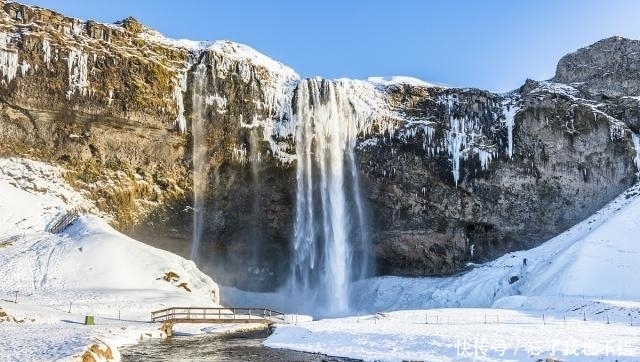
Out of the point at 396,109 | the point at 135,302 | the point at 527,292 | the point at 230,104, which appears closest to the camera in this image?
the point at 135,302

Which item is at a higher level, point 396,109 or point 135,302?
point 396,109

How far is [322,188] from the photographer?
54156mm

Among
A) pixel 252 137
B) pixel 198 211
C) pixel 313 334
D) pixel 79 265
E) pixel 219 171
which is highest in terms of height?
pixel 252 137

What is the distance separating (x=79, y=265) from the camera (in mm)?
37562

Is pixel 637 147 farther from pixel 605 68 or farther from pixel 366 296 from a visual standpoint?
pixel 366 296

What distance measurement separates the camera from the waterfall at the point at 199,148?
Result: 166 ft

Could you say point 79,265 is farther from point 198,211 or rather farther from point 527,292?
point 527,292

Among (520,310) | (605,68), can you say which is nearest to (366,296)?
(520,310)

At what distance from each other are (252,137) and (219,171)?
474 centimetres

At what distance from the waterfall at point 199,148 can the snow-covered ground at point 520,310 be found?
18607mm

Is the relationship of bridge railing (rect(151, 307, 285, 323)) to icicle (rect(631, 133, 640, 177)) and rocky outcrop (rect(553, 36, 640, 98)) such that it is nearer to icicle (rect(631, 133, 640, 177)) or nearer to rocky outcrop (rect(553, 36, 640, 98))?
icicle (rect(631, 133, 640, 177))

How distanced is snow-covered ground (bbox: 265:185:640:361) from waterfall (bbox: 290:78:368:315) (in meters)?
5.42

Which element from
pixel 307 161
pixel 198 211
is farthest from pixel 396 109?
pixel 198 211

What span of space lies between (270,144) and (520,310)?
27.2 meters
